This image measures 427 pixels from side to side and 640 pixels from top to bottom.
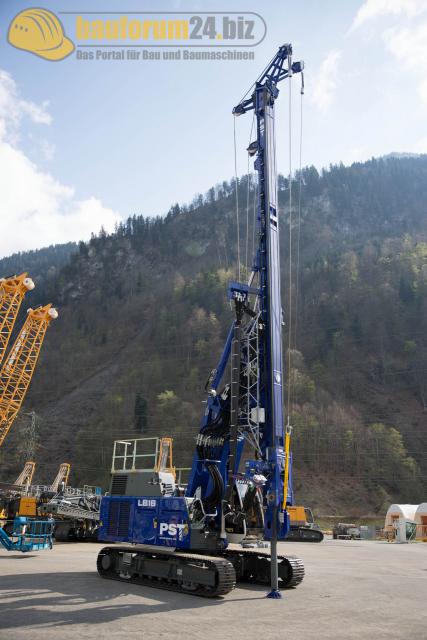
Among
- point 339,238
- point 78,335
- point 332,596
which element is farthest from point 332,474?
point 339,238

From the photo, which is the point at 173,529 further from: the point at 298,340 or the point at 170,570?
the point at 298,340

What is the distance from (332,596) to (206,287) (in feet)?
373

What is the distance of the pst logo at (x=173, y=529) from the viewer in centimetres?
1218

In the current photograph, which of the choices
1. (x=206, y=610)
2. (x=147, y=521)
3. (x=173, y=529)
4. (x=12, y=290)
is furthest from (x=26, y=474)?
(x=206, y=610)

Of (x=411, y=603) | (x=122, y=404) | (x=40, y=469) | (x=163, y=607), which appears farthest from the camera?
(x=122, y=404)

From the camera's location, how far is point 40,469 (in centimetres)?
8825

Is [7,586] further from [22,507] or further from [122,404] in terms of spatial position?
[122,404]

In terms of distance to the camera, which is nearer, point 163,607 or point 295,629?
point 295,629

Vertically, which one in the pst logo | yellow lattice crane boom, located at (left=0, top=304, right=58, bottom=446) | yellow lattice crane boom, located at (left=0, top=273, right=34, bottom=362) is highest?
yellow lattice crane boom, located at (left=0, top=273, right=34, bottom=362)

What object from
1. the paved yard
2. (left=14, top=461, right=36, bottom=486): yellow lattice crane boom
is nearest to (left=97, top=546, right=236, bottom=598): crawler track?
the paved yard

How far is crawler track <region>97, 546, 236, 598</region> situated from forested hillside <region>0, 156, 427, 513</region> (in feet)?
90.5

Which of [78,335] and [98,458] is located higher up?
[78,335]

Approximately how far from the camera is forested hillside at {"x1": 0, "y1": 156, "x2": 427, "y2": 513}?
233 ft

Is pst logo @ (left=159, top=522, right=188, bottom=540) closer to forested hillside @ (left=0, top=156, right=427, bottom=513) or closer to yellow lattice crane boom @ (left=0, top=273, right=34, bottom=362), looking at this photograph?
forested hillside @ (left=0, top=156, right=427, bottom=513)
